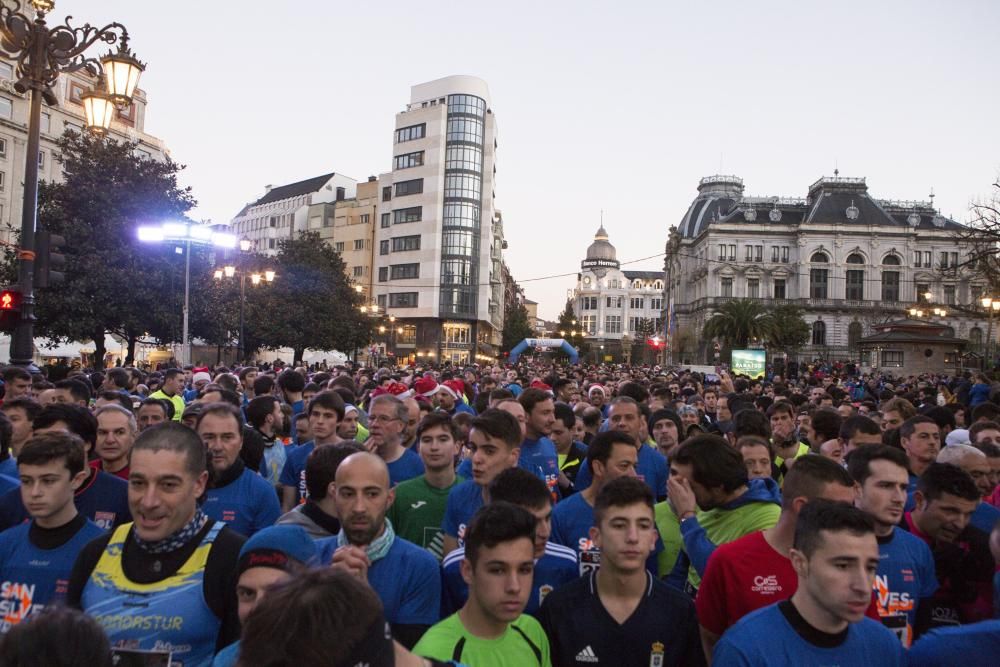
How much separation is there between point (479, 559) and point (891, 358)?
43512 mm

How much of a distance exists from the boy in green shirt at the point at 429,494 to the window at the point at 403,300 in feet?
225

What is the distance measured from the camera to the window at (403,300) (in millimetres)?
73875

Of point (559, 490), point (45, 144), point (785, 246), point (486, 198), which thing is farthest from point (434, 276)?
point (559, 490)

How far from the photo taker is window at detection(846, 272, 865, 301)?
283ft

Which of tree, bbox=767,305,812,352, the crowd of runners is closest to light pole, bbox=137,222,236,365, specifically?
the crowd of runners

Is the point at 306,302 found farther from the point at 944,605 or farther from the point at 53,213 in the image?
the point at 944,605

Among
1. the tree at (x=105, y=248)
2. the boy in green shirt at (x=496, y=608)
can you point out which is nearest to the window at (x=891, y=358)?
the tree at (x=105, y=248)

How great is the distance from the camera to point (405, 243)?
74.6m

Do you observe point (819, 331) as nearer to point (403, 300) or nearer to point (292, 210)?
point (403, 300)

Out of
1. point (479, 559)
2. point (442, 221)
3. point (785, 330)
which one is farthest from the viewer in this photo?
point (442, 221)

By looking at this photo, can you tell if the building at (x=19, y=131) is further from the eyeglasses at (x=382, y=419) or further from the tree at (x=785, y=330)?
the tree at (x=785, y=330)

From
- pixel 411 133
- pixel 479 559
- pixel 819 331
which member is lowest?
pixel 479 559

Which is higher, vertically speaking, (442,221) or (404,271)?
(442,221)

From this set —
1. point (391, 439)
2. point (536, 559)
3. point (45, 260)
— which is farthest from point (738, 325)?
point (536, 559)
